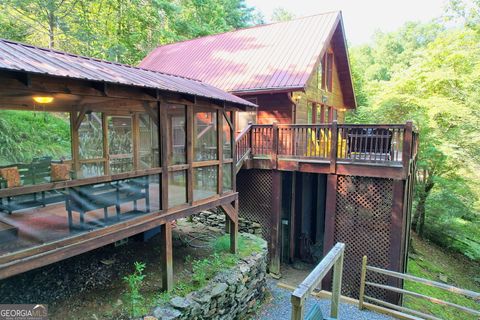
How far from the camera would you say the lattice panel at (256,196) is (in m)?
9.11

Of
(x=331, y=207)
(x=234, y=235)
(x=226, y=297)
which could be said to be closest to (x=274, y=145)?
(x=331, y=207)

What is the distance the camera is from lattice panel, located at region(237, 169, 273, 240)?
911cm

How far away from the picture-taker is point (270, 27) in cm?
1333

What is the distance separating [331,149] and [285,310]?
13.6ft

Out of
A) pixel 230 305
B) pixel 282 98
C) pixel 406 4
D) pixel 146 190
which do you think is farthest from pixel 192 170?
pixel 406 4

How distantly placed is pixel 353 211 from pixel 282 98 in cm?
472

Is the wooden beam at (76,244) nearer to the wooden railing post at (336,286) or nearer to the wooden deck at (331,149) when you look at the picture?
the wooden railing post at (336,286)

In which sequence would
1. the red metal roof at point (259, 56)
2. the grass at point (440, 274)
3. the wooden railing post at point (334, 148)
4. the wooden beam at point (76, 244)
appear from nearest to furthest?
the wooden beam at point (76, 244) < the wooden railing post at point (334, 148) < the grass at point (440, 274) < the red metal roof at point (259, 56)

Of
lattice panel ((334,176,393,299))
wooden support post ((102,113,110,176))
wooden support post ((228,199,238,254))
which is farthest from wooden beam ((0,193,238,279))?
lattice panel ((334,176,393,299))

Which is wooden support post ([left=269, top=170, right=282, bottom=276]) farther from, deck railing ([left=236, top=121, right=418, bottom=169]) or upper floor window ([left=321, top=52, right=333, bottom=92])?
upper floor window ([left=321, top=52, right=333, bottom=92])

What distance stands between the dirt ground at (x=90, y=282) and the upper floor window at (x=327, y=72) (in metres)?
9.72

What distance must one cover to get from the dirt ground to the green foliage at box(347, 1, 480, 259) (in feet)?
36.0

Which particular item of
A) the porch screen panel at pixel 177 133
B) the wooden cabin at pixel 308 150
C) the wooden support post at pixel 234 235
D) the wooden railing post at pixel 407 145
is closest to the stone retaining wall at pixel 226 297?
the wooden support post at pixel 234 235

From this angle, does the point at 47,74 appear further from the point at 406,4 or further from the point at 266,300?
the point at 406,4
